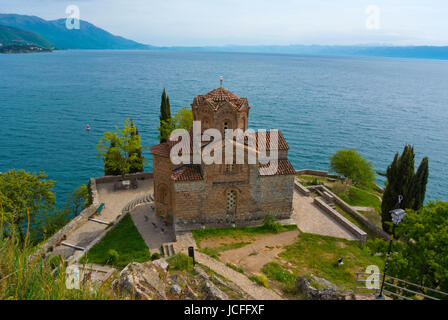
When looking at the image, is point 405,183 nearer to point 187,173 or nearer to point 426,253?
point 426,253

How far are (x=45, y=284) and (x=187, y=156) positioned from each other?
69.6 feet

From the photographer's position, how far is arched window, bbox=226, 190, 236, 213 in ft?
87.2

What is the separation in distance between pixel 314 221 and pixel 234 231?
325 inches

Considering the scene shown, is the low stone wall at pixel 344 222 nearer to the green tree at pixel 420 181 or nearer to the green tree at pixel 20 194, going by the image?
the green tree at pixel 420 181

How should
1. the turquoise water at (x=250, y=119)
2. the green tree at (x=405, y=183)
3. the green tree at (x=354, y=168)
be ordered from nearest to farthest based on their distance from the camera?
A: the green tree at (x=405, y=183), the green tree at (x=354, y=168), the turquoise water at (x=250, y=119)

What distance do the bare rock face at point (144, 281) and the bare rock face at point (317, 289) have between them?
7.61 metres

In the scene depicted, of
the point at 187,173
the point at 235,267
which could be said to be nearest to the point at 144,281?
the point at 235,267

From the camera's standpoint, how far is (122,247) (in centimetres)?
A: 2411

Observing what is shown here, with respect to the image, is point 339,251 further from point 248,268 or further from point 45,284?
point 45,284

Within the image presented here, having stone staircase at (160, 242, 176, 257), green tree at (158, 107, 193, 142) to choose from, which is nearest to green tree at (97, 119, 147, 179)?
green tree at (158, 107, 193, 142)

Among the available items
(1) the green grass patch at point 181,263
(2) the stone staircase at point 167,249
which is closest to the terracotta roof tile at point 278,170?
(2) the stone staircase at point 167,249

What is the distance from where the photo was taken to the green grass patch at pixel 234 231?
24938mm

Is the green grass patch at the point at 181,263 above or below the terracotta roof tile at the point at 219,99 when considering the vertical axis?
below

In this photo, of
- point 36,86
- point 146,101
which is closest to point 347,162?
point 146,101
